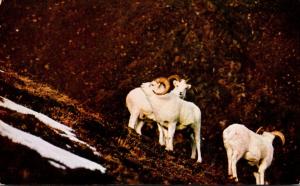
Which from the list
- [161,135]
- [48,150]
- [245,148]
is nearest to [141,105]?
[161,135]

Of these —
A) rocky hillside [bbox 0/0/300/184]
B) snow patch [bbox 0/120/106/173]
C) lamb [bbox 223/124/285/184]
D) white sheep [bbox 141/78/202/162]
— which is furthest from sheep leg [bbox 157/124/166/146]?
rocky hillside [bbox 0/0/300/184]

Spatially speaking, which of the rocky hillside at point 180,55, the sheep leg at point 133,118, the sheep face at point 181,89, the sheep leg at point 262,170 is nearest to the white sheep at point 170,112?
the sheep face at point 181,89

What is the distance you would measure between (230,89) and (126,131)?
12321 mm

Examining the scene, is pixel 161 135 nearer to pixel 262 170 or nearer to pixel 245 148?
pixel 245 148

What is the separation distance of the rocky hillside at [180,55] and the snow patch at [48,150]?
1273cm

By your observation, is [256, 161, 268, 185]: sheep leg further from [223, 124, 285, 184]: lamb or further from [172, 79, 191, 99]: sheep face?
[172, 79, 191, 99]: sheep face

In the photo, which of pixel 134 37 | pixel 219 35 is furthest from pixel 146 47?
pixel 219 35

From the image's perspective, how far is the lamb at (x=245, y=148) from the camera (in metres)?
16.9

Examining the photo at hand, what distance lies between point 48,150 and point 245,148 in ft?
23.2

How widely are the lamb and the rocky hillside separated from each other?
20.6 feet

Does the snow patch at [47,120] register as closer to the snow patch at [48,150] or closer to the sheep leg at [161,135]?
the snow patch at [48,150]

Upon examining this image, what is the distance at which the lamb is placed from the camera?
55.5 feet

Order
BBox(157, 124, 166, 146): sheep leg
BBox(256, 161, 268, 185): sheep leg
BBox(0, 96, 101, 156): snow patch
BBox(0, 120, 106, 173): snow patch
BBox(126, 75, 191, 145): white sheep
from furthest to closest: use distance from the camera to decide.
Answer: BBox(157, 124, 166, 146): sheep leg → BBox(126, 75, 191, 145): white sheep → BBox(256, 161, 268, 185): sheep leg → BBox(0, 96, 101, 156): snow patch → BBox(0, 120, 106, 173): snow patch

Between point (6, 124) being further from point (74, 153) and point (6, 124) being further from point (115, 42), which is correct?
point (115, 42)
